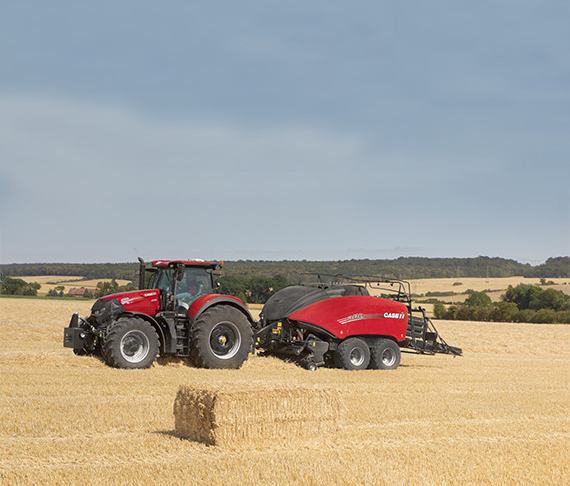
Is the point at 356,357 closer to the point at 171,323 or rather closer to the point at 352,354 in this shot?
the point at 352,354

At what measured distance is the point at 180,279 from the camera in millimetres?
15102

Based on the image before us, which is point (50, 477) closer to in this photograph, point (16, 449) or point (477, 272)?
point (16, 449)

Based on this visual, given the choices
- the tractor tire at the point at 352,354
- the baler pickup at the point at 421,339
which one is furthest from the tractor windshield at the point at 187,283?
the baler pickup at the point at 421,339

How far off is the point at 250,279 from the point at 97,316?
668 cm

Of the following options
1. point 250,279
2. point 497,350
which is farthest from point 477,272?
point 250,279

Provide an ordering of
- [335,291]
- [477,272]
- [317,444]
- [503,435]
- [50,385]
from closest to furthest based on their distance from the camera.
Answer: [317,444] → [503,435] → [50,385] → [335,291] → [477,272]

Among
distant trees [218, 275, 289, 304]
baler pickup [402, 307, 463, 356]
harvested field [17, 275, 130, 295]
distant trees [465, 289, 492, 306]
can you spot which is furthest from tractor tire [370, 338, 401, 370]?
distant trees [465, 289, 492, 306]

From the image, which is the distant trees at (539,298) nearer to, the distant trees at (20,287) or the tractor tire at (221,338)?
the distant trees at (20,287)

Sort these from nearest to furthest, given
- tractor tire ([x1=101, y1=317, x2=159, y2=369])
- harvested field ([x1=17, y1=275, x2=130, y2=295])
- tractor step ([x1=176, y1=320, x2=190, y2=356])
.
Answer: tractor tire ([x1=101, y1=317, x2=159, y2=369]) → tractor step ([x1=176, y1=320, x2=190, y2=356]) → harvested field ([x1=17, y1=275, x2=130, y2=295])

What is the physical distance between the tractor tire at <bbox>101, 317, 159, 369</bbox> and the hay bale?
5.86 metres

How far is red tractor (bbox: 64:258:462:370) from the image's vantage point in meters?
14.7

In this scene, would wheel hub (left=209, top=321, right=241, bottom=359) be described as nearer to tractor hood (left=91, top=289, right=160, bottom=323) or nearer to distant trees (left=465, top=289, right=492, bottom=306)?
tractor hood (left=91, top=289, right=160, bottom=323)

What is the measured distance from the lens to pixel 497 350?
26984 millimetres

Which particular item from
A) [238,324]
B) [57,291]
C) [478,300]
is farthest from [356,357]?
[478,300]
